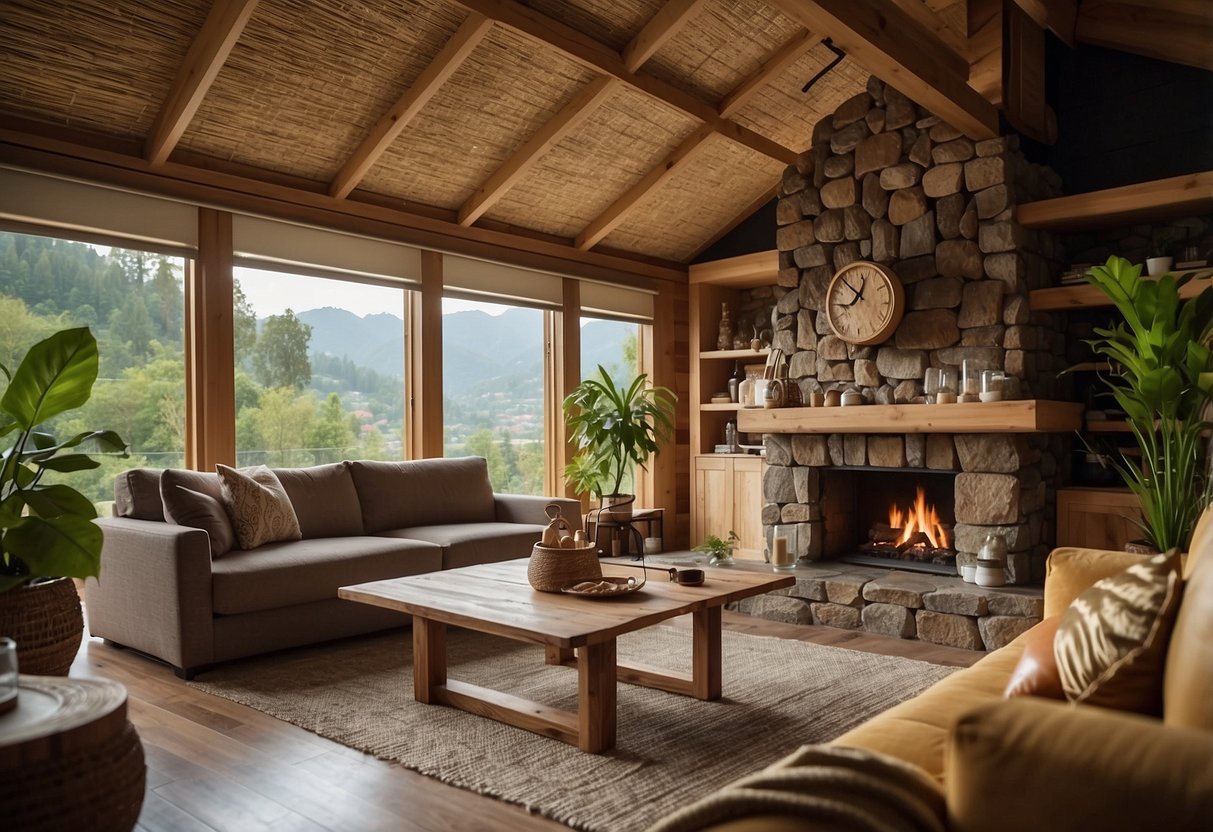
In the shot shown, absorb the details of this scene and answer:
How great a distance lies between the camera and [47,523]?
8.27 feet

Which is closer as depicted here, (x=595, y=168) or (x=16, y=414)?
(x=16, y=414)

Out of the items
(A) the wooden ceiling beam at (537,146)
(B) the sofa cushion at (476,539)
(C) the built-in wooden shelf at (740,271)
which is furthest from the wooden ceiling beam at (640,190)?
(B) the sofa cushion at (476,539)

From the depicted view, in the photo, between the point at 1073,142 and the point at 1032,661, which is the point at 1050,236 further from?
the point at 1032,661

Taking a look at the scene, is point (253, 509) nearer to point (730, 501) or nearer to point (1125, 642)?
point (1125, 642)

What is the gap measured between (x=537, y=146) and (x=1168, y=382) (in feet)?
12.0

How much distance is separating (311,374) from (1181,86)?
17.2 ft

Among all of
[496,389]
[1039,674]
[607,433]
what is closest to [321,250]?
[496,389]

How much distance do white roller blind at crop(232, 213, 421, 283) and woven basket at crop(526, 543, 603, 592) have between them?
278cm

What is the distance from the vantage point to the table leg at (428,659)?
316 centimetres

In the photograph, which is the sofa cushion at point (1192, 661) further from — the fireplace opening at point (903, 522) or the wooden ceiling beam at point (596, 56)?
the wooden ceiling beam at point (596, 56)

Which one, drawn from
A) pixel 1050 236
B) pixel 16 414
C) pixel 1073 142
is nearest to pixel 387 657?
pixel 16 414

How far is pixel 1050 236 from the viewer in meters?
4.98

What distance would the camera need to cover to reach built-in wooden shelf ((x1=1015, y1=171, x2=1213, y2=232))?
14.0 ft

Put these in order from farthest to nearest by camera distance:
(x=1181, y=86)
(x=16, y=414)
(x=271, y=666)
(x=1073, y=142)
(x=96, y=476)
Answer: (x=1073, y=142)
(x=1181, y=86)
(x=96, y=476)
(x=271, y=666)
(x=16, y=414)
